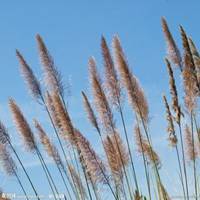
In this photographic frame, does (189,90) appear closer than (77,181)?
Yes

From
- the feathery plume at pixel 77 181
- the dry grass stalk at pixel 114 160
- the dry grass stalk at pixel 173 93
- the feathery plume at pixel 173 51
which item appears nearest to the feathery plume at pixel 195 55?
the dry grass stalk at pixel 173 93

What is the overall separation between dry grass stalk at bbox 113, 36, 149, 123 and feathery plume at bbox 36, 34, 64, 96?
96 centimetres

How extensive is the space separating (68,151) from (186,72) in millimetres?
2618

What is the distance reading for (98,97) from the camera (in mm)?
6145

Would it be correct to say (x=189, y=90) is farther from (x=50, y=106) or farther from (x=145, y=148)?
(x=50, y=106)

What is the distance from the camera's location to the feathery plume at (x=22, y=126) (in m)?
7.14

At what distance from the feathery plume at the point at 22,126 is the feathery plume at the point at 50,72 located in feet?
1.73

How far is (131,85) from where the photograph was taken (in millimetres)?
6383

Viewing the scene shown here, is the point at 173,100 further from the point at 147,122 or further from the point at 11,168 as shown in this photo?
the point at 11,168

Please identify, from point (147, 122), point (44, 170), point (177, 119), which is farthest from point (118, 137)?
point (177, 119)

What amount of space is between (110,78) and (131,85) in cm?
26

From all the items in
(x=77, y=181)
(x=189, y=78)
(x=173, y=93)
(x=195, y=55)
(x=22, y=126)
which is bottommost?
(x=77, y=181)

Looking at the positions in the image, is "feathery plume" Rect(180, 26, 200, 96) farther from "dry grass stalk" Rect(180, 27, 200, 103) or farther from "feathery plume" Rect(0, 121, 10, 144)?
"feathery plume" Rect(0, 121, 10, 144)

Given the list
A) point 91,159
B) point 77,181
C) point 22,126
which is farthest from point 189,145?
point 22,126
